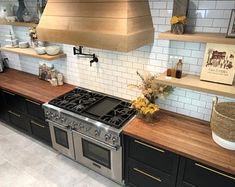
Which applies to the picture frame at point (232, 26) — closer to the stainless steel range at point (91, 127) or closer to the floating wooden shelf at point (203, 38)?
the floating wooden shelf at point (203, 38)

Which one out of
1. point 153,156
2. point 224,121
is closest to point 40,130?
point 153,156

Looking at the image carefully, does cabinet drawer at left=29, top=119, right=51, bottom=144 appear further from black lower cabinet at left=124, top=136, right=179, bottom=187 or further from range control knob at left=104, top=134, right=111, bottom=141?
black lower cabinet at left=124, top=136, right=179, bottom=187

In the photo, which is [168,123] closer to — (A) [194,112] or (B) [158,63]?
(A) [194,112]

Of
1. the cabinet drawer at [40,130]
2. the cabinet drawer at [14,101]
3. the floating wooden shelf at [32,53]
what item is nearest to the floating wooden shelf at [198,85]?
the floating wooden shelf at [32,53]

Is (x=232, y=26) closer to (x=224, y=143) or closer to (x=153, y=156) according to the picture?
(x=224, y=143)

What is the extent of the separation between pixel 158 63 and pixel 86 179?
5.56 ft

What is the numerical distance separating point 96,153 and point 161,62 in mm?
1300

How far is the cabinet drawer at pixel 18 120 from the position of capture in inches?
127

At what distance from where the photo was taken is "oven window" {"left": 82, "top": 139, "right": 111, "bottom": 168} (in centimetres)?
235

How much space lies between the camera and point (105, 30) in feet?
6.01

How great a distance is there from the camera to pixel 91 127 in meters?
2.27

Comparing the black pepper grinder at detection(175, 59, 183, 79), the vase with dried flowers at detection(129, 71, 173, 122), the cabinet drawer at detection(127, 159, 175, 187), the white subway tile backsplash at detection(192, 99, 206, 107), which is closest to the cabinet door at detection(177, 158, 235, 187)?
the cabinet drawer at detection(127, 159, 175, 187)

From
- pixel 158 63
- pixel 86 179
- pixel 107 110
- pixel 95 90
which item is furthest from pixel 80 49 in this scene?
pixel 86 179

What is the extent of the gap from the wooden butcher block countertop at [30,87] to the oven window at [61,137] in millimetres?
437
